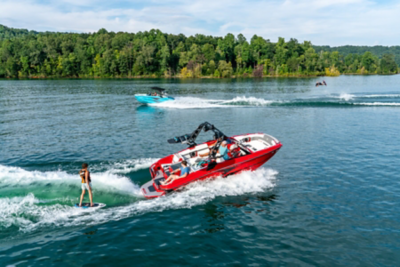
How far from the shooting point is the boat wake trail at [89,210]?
13656 millimetres

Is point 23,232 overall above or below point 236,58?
below

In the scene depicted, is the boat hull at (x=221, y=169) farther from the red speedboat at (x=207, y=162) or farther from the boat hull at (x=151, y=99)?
the boat hull at (x=151, y=99)

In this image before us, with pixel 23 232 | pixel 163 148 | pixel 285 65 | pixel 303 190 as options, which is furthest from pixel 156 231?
pixel 285 65

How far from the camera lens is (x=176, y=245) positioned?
1242 centimetres

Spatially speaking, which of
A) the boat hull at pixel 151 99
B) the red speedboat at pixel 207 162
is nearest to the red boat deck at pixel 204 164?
the red speedboat at pixel 207 162

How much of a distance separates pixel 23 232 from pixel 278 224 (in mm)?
11091

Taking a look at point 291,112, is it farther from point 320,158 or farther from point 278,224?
point 278,224

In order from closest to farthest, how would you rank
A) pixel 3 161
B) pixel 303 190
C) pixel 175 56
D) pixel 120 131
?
pixel 303 190 < pixel 3 161 < pixel 120 131 < pixel 175 56

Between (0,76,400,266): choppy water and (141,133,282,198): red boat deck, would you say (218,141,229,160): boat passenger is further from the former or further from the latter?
(0,76,400,266): choppy water

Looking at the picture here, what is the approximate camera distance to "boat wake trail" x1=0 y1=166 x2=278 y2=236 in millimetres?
13656

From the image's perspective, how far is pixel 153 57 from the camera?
14700 centimetres

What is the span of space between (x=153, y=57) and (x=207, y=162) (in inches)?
5381

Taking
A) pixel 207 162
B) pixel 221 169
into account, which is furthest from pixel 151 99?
pixel 221 169

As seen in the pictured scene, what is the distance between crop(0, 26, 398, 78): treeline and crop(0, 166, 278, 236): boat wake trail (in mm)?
126449
